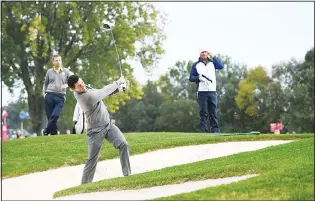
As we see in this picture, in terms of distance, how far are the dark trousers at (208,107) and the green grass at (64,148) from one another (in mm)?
1024

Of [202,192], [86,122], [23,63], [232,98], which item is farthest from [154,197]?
[232,98]

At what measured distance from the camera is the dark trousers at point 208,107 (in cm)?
2017

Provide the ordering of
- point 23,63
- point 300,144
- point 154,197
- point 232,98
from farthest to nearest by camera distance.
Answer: point 232,98 → point 23,63 → point 300,144 → point 154,197

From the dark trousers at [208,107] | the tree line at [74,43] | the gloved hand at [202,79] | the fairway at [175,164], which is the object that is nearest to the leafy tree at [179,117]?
the tree line at [74,43]

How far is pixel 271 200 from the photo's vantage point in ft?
27.3

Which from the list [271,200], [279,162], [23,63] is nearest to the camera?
[271,200]

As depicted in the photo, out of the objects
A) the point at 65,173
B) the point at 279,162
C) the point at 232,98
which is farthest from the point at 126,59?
the point at 279,162

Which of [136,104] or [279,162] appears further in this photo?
[136,104]

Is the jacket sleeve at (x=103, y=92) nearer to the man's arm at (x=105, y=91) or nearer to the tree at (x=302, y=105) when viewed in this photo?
the man's arm at (x=105, y=91)

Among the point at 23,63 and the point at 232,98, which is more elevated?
the point at 23,63

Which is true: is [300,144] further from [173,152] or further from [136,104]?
[136,104]

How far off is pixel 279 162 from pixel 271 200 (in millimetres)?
3009

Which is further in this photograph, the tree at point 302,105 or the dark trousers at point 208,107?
the tree at point 302,105

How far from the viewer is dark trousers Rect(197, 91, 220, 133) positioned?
20172 mm
